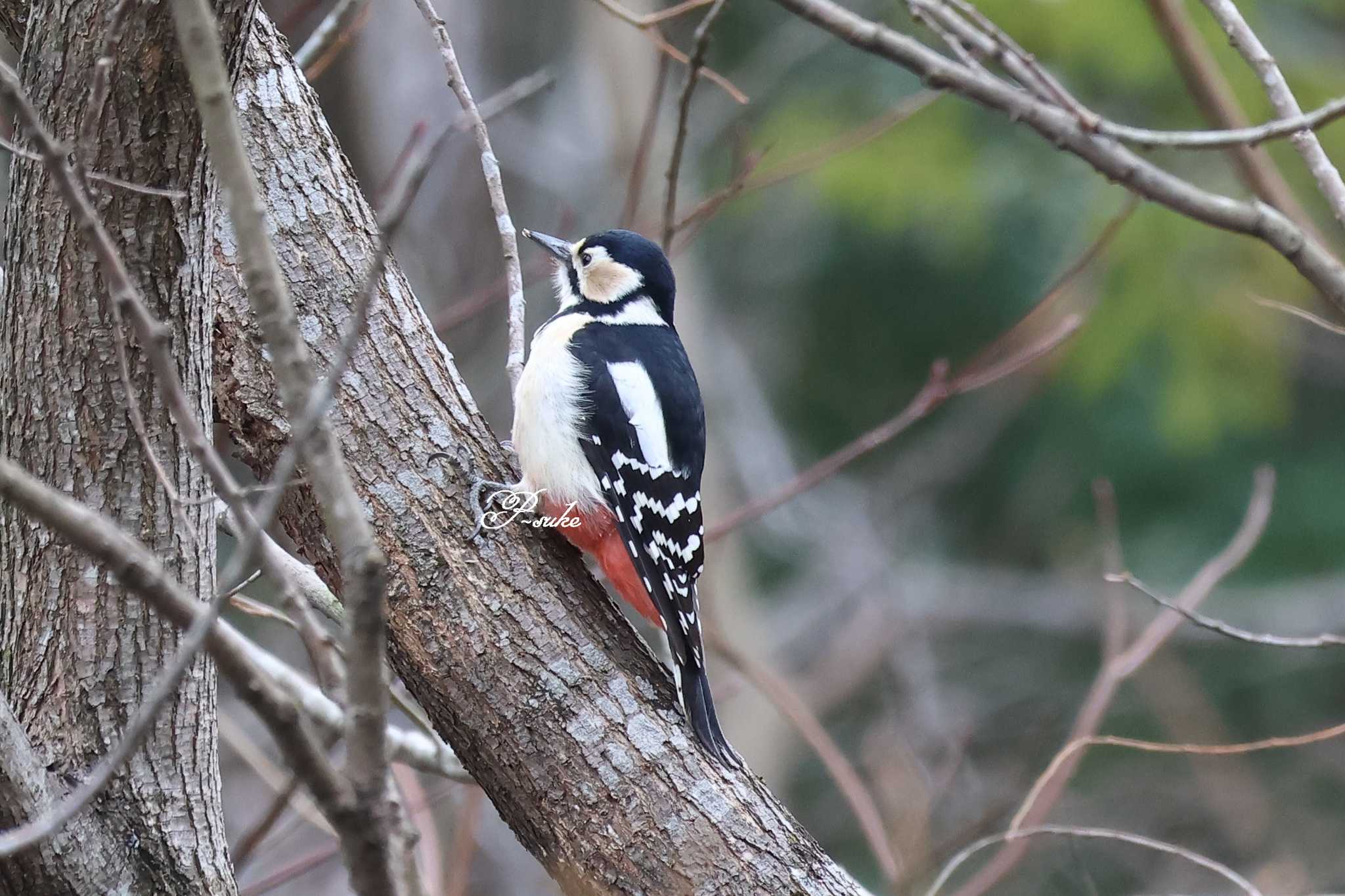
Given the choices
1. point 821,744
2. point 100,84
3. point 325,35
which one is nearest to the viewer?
point 100,84

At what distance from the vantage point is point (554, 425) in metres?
3.36

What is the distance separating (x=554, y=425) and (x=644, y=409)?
265 mm

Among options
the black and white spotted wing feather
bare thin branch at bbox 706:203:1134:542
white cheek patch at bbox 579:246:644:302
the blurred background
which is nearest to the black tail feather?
the black and white spotted wing feather

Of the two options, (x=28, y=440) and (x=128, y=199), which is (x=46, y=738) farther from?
(x=128, y=199)

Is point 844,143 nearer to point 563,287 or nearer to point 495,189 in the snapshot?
point 563,287

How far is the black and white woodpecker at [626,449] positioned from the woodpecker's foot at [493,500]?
0.11 metres

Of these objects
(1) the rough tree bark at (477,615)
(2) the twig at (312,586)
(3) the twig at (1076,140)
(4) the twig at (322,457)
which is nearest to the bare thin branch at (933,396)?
(1) the rough tree bark at (477,615)

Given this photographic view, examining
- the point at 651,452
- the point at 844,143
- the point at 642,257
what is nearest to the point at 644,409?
the point at 651,452

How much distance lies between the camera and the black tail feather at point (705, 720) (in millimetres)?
2600

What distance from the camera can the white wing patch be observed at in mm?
3430

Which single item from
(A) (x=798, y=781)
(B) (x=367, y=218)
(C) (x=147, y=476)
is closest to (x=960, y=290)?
(A) (x=798, y=781)

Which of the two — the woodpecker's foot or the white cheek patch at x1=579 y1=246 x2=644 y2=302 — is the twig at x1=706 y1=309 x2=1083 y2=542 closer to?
the white cheek patch at x1=579 y1=246 x2=644 y2=302

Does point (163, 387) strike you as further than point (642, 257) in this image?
No

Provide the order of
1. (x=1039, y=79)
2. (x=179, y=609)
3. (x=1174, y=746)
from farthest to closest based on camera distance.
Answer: (x=1174, y=746) < (x=1039, y=79) < (x=179, y=609)
